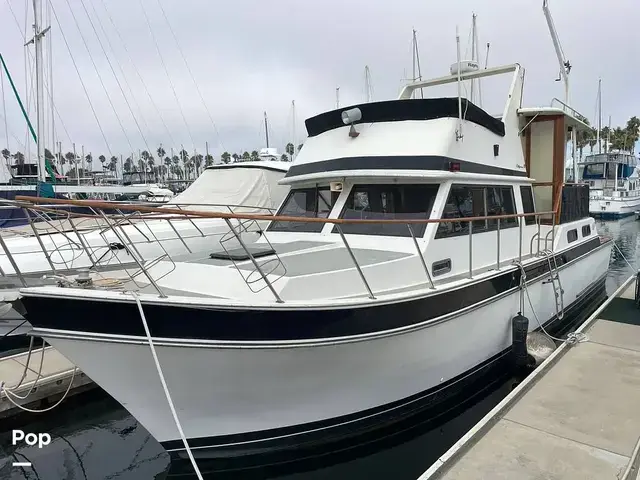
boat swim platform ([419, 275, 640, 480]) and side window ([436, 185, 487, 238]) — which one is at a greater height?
side window ([436, 185, 487, 238])

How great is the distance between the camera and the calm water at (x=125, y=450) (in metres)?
4.78

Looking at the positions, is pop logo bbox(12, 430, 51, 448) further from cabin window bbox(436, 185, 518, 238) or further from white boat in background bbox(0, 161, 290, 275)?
cabin window bbox(436, 185, 518, 238)

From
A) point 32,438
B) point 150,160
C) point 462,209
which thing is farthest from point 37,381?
point 150,160

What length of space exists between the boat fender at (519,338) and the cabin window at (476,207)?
1.27 metres

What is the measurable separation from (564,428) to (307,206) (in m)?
3.84

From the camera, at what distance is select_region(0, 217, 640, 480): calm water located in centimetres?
478

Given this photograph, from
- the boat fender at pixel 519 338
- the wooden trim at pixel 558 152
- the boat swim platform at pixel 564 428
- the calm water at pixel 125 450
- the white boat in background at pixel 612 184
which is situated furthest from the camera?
the white boat in background at pixel 612 184

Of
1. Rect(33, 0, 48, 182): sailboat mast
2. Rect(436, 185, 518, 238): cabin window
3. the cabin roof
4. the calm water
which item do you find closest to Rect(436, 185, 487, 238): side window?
Rect(436, 185, 518, 238): cabin window

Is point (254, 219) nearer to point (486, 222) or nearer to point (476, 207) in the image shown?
point (476, 207)

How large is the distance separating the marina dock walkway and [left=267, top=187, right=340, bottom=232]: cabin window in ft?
10.9

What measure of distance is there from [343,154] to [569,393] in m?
3.74

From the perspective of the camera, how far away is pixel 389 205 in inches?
229


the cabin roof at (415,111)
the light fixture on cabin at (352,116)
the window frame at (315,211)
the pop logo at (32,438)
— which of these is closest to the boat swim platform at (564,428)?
the window frame at (315,211)

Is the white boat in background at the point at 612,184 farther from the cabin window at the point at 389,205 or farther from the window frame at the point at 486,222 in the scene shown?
the cabin window at the point at 389,205
